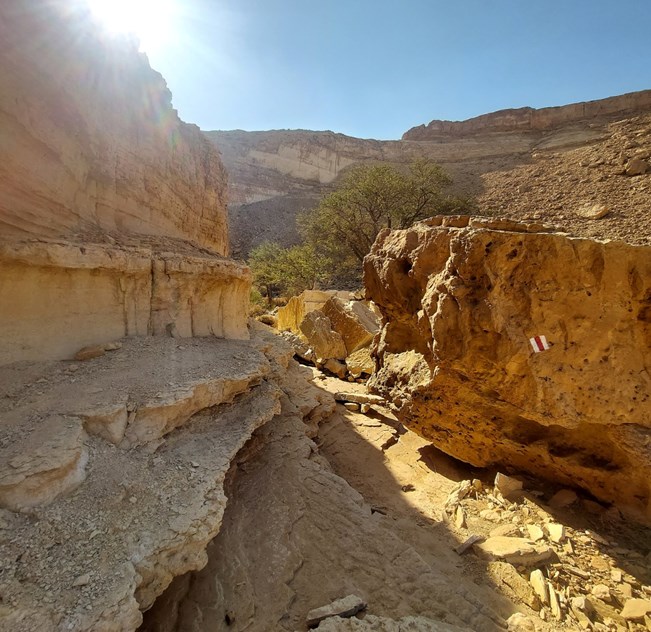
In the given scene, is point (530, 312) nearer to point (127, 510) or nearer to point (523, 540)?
point (523, 540)

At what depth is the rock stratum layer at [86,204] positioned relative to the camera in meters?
3.38

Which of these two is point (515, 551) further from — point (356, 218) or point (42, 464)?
point (356, 218)

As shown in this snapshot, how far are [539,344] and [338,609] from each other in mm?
2955

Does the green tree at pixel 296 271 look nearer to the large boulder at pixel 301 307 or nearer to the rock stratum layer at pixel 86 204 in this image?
the large boulder at pixel 301 307

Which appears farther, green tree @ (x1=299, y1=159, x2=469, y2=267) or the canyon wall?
the canyon wall

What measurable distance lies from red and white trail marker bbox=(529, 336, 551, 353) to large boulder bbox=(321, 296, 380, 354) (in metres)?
6.85

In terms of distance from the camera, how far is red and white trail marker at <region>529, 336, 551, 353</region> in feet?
12.2

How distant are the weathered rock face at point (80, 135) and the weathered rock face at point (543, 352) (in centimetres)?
400

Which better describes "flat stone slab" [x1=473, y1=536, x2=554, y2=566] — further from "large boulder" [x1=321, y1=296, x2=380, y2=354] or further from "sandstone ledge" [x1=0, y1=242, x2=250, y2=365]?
"large boulder" [x1=321, y1=296, x2=380, y2=354]

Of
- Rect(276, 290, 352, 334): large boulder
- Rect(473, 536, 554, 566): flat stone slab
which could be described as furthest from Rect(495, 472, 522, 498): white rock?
Rect(276, 290, 352, 334): large boulder

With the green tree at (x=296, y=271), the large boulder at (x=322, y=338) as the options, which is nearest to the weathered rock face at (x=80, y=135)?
the large boulder at (x=322, y=338)

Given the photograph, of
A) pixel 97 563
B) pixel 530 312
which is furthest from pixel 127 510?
pixel 530 312

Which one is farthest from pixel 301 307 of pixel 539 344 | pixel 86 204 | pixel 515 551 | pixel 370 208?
pixel 370 208

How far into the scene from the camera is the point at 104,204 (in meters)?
4.62
